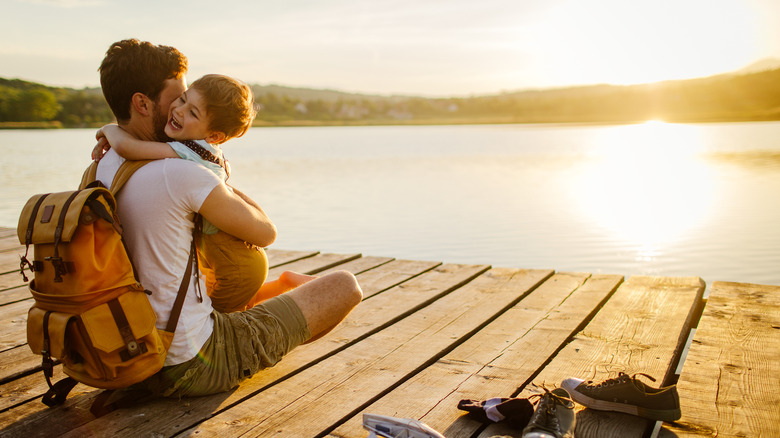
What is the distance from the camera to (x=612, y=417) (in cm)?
237

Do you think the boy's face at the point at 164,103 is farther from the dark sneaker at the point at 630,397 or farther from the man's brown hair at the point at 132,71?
the dark sneaker at the point at 630,397

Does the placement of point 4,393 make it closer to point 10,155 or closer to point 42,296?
point 42,296

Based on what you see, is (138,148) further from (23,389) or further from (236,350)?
(23,389)

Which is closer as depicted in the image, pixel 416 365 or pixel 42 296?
pixel 42 296

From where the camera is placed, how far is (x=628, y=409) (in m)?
2.33

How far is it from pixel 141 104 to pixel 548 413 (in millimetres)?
1787

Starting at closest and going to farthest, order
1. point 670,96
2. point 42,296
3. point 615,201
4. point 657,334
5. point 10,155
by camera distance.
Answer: point 42,296 → point 657,334 → point 615,201 → point 10,155 → point 670,96

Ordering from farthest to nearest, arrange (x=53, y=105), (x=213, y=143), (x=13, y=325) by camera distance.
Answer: (x=53, y=105) → (x=13, y=325) → (x=213, y=143)

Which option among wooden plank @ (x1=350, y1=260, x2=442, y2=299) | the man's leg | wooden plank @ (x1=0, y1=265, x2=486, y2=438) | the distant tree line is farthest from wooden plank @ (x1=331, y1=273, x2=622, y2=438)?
the distant tree line

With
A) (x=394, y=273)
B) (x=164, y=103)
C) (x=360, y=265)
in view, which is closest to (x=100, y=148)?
(x=164, y=103)

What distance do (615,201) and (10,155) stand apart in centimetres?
1679

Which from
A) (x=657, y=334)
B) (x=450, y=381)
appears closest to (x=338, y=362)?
(x=450, y=381)

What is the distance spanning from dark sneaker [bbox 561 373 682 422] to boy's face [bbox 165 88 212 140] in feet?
5.53

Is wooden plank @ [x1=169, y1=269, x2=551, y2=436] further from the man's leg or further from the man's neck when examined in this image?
the man's neck
